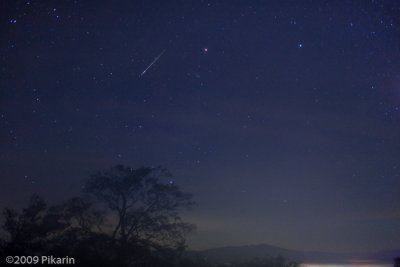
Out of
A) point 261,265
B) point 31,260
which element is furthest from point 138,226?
point 261,265

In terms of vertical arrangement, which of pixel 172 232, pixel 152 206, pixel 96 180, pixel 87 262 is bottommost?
pixel 87 262

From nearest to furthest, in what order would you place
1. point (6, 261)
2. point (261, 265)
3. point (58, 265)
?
point (6, 261) → point (58, 265) → point (261, 265)

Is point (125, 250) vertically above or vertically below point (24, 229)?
below

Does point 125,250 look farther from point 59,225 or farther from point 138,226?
point 59,225

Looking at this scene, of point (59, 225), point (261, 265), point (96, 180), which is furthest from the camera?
point (261, 265)

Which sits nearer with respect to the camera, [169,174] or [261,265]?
[169,174]

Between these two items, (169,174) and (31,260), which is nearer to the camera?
(31,260)

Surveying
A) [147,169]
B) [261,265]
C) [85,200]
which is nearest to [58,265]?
[85,200]

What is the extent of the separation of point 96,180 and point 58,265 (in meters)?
6.19

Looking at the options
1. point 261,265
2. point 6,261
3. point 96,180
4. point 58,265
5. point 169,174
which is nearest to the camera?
point 6,261

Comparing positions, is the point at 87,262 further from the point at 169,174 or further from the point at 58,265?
the point at 169,174

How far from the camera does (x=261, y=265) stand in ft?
110

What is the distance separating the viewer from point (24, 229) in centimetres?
2041

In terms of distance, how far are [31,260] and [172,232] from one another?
8.47 m
